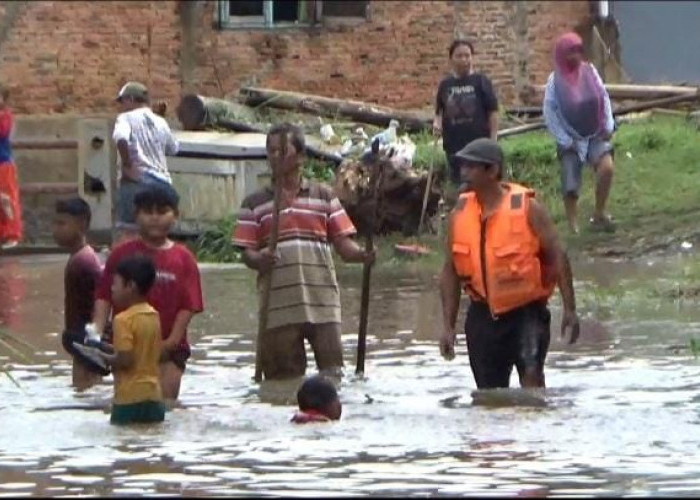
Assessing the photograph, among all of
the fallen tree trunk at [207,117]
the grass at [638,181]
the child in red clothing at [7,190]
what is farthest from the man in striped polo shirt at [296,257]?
the fallen tree trunk at [207,117]

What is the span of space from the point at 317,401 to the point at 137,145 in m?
6.50

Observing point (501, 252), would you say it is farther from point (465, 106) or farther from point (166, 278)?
point (465, 106)

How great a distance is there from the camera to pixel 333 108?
914 inches

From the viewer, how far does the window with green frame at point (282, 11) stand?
25031 mm

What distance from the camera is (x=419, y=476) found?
8.82 metres

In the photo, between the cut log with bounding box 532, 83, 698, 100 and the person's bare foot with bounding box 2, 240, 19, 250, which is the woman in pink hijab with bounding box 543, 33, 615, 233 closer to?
the cut log with bounding box 532, 83, 698, 100

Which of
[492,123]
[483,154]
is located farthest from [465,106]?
[483,154]

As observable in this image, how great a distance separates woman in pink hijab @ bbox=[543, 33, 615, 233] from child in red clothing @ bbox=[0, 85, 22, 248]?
5035 mm

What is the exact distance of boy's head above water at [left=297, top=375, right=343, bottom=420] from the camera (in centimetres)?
1030

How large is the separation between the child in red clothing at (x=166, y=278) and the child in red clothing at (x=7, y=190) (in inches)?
356

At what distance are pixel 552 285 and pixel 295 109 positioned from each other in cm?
1260

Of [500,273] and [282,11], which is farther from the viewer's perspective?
[282,11]

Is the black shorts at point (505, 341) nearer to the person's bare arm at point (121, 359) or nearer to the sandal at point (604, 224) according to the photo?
the person's bare arm at point (121, 359)


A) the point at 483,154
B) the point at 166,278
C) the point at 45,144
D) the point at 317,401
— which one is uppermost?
the point at 483,154
